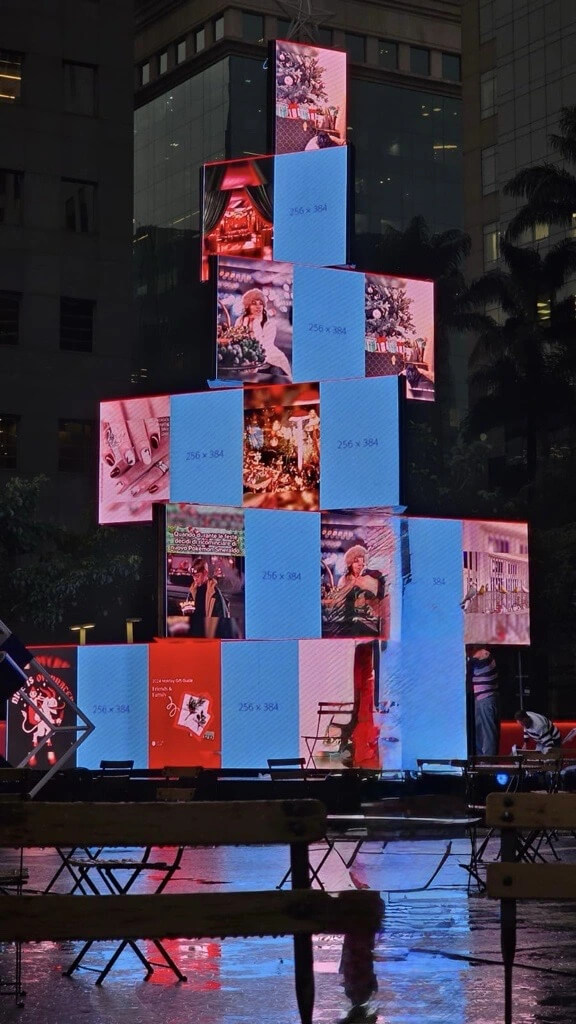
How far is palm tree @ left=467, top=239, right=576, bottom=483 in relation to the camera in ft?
178

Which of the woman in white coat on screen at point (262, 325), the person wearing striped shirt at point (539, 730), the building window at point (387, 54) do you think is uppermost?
the building window at point (387, 54)

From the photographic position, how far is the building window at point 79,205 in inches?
2016

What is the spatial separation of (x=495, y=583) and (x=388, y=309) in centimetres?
592

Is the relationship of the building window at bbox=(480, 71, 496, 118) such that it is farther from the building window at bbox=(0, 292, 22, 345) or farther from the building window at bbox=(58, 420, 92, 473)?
the building window at bbox=(58, 420, 92, 473)

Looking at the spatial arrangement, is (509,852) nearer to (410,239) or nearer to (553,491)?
(553,491)

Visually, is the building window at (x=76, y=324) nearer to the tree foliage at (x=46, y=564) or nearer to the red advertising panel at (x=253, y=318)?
the tree foliage at (x=46, y=564)

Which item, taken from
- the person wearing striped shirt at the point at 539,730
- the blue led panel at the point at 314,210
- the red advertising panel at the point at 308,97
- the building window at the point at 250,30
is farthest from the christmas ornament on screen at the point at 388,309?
the building window at the point at 250,30

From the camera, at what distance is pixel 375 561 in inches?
1173

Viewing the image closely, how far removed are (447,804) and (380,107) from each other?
94.6 metres

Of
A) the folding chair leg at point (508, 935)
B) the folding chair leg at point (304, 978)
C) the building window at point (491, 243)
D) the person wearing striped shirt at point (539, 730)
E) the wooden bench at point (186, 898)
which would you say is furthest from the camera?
the building window at point (491, 243)

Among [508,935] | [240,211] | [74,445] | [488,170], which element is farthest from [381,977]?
[488,170]

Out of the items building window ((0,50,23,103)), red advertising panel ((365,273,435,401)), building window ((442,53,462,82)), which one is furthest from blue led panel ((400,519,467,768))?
building window ((442,53,462,82))

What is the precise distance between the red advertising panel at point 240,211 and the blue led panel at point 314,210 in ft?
1.26

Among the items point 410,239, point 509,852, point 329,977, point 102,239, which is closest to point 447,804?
point 329,977
